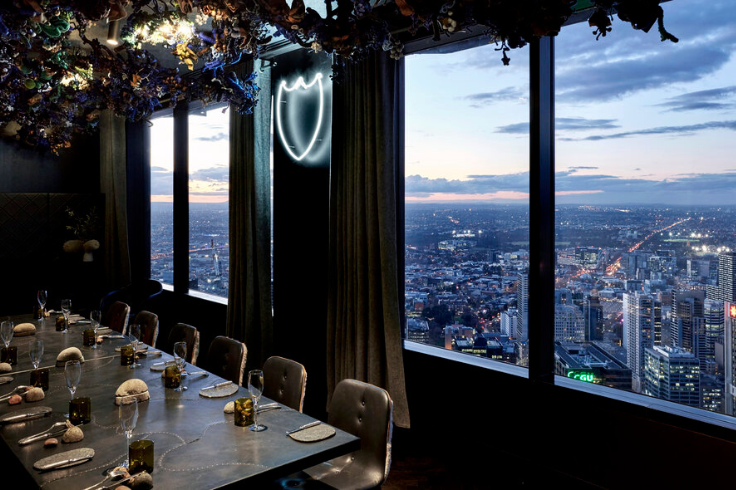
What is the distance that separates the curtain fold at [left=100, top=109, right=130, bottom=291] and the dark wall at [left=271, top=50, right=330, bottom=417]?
342cm

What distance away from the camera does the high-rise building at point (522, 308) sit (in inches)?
135

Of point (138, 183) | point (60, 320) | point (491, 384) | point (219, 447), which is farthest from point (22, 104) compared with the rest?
point (138, 183)

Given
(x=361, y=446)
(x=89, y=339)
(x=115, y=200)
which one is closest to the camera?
(x=361, y=446)

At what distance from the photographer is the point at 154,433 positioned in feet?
6.91

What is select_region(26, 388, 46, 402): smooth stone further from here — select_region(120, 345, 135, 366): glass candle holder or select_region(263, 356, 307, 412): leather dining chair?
select_region(263, 356, 307, 412): leather dining chair

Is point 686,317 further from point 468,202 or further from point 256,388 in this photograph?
point 256,388

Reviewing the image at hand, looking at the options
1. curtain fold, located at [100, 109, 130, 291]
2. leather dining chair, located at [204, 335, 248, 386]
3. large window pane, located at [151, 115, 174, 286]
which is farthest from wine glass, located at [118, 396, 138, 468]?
curtain fold, located at [100, 109, 130, 291]

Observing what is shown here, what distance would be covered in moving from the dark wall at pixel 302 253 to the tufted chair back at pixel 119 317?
4.49ft

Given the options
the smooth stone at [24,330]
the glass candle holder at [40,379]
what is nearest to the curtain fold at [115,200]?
the smooth stone at [24,330]

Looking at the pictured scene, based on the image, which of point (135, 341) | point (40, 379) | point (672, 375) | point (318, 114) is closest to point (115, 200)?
point (318, 114)

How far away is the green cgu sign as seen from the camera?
3162mm

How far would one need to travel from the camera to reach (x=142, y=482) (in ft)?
5.40

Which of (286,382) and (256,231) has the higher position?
(256,231)

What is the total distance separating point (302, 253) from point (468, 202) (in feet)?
5.07
